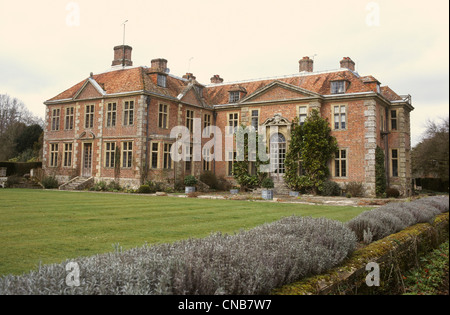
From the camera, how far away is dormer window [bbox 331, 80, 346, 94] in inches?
960

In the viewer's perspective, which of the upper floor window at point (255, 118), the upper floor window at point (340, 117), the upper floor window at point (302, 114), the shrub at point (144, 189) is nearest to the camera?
the shrub at point (144, 189)

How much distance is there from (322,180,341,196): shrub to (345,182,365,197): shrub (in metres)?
0.63

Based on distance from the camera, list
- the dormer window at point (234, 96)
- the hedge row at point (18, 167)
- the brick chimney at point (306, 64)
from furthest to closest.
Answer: the hedge row at point (18, 167), the dormer window at point (234, 96), the brick chimney at point (306, 64)

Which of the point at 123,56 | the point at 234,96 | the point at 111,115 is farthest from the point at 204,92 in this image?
the point at 111,115

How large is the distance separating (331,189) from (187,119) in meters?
11.8

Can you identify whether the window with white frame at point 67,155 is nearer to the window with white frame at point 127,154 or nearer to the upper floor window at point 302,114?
the window with white frame at point 127,154

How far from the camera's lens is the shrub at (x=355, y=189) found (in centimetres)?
2291

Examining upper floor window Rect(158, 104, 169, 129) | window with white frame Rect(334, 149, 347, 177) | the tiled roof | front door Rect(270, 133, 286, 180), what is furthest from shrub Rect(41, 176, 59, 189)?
window with white frame Rect(334, 149, 347, 177)

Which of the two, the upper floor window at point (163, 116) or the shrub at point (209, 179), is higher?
the upper floor window at point (163, 116)

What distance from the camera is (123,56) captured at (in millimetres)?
28062

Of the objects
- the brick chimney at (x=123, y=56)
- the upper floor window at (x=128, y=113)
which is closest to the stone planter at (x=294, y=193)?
the upper floor window at (x=128, y=113)

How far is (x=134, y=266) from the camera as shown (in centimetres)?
320

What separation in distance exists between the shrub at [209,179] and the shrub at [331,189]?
823 centimetres
